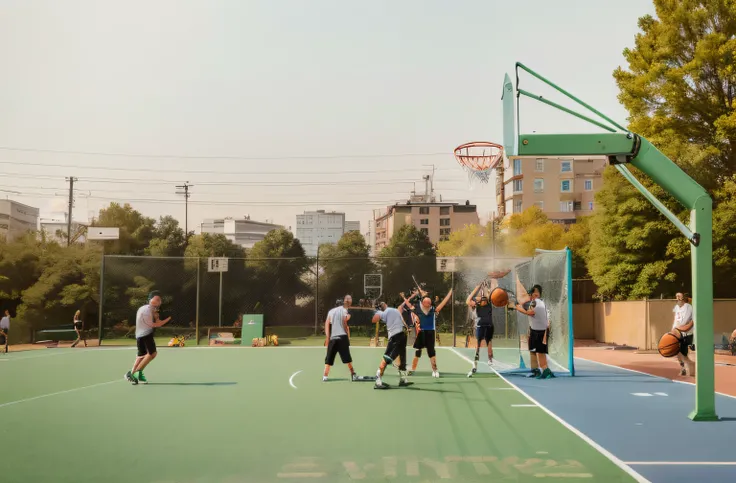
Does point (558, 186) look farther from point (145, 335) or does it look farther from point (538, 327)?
point (145, 335)

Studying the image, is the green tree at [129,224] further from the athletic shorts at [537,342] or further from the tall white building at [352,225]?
the tall white building at [352,225]

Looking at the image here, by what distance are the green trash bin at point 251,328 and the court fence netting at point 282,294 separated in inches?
1.7

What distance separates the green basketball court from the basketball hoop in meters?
6.88

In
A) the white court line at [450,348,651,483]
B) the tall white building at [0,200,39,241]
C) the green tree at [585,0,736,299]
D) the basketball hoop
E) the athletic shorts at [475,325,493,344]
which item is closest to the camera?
the white court line at [450,348,651,483]

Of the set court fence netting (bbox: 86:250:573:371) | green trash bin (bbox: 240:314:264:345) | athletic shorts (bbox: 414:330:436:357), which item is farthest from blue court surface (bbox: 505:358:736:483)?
green trash bin (bbox: 240:314:264:345)

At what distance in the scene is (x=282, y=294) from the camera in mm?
32594

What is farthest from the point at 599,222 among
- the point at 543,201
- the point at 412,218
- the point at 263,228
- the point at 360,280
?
the point at 263,228

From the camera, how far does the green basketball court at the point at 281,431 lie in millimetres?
7141

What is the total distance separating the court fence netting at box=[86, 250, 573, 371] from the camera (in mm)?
30766

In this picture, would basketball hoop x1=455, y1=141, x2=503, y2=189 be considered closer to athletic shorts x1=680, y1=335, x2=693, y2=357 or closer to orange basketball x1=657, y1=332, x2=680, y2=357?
athletic shorts x1=680, y1=335, x2=693, y2=357

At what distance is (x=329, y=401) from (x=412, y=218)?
108m

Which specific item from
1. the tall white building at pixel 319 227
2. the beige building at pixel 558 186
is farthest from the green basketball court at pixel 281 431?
the tall white building at pixel 319 227

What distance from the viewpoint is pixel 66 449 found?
326 inches

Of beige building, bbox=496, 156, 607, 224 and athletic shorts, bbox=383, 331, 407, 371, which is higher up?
beige building, bbox=496, 156, 607, 224
